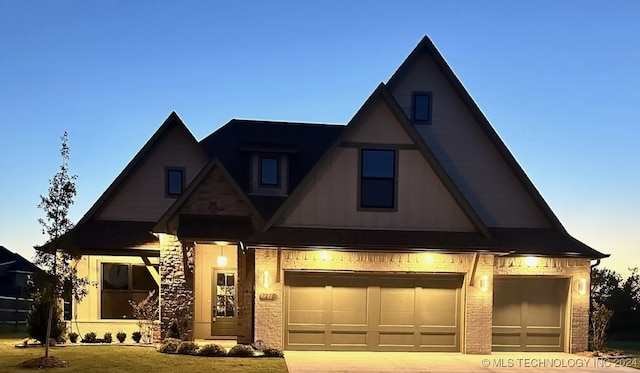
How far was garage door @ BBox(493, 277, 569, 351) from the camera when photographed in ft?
47.8

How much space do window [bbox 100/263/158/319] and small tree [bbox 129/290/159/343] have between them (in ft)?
1.81

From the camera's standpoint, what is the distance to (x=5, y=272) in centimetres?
3200

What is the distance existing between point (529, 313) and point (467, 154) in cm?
528

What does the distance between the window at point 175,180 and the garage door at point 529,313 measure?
11.1 meters

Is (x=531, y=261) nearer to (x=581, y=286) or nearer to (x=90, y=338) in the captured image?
(x=581, y=286)

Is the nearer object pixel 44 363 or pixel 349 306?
pixel 44 363

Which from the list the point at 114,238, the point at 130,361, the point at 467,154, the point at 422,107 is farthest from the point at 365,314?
the point at 114,238

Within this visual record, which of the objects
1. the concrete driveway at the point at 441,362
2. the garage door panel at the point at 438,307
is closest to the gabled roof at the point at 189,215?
the concrete driveway at the point at 441,362

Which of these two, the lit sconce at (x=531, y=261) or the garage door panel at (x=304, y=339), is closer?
the garage door panel at (x=304, y=339)

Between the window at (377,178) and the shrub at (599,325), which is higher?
the window at (377,178)

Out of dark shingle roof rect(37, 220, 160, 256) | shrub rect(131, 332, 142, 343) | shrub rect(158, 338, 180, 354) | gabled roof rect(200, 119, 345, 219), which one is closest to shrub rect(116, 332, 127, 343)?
shrub rect(131, 332, 142, 343)

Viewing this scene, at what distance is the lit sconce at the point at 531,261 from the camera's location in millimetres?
14359

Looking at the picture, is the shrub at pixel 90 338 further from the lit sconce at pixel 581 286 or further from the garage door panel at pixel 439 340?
the lit sconce at pixel 581 286

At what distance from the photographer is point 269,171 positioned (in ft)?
54.9
